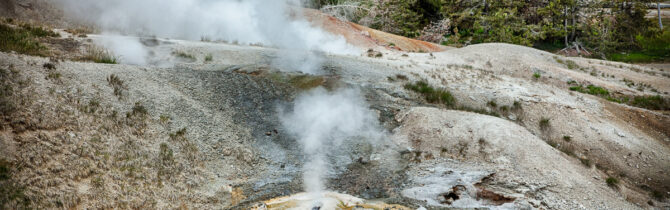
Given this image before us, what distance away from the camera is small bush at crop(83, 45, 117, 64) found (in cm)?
884

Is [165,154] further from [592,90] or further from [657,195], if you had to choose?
[592,90]

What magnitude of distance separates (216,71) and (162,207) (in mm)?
4970

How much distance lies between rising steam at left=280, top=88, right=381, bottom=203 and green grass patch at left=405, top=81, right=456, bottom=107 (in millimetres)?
1855

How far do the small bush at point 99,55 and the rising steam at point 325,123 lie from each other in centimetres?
457

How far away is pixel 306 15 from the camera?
1895cm

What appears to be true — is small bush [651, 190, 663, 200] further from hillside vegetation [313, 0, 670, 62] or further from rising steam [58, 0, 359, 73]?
hillside vegetation [313, 0, 670, 62]

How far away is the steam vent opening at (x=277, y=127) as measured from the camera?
18.0 feet

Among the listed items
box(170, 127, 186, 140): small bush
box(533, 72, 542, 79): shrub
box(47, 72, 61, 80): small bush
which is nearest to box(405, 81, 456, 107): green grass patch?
box(170, 127, 186, 140): small bush

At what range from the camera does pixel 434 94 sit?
32.6 ft

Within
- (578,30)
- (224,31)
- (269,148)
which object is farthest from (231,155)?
(578,30)

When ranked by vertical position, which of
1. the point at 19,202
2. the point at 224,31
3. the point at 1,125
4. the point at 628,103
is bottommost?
the point at 628,103

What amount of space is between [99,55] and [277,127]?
16.5 feet

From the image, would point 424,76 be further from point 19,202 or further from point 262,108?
point 19,202

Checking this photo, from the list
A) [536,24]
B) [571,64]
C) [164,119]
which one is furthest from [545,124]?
[536,24]
